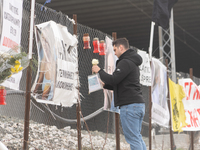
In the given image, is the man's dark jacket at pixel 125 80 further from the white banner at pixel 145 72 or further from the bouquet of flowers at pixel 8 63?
the white banner at pixel 145 72

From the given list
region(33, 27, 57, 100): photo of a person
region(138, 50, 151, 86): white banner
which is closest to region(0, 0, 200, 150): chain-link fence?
region(33, 27, 57, 100): photo of a person

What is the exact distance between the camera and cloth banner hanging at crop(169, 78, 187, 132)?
301 inches

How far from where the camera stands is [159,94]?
275 inches

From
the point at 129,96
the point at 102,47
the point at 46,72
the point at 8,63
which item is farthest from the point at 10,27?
the point at 102,47

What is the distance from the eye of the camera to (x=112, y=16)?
1752 cm

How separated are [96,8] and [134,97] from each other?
12762 mm

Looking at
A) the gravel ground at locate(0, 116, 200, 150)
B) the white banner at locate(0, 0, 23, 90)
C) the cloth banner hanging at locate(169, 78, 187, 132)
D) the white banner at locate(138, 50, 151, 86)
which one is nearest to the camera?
the white banner at locate(0, 0, 23, 90)

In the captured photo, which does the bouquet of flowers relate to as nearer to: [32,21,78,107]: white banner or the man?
[32,21,78,107]: white banner

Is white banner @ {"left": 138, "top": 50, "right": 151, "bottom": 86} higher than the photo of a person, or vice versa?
white banner @ {"left": 138, "top": 50, "right": 151, "bottom": 86}

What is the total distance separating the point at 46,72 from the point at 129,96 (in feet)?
3.72

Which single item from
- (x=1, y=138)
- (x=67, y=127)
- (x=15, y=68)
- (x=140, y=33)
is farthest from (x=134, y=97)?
(x=140, y=33)

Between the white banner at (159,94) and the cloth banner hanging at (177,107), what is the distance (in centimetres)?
41

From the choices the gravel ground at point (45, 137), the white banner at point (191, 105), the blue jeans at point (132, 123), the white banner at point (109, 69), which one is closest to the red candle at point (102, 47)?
the white banner at point (109, 69)

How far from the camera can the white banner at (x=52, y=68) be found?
13.9 ft
